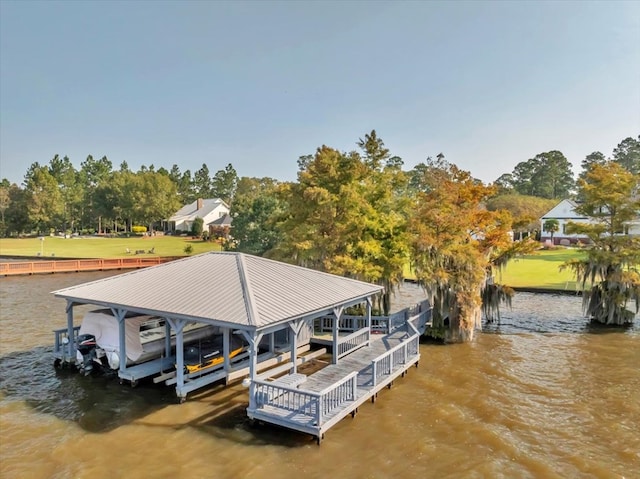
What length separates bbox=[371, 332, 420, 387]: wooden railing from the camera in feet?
41.3

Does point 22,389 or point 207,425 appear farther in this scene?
point 22,389

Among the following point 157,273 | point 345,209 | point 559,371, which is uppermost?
point 345,209

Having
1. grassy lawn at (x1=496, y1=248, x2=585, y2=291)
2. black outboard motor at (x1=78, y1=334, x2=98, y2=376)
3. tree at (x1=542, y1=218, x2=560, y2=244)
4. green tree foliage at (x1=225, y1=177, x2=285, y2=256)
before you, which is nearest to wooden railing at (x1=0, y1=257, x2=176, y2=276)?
green tree foliage at (x1=225, y1=177, x2=285, y2=256)

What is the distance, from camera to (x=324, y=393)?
10008mm

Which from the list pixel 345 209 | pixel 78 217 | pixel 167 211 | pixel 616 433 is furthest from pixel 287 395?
pixel 78 217

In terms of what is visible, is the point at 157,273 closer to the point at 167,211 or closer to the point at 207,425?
the point at 207,425

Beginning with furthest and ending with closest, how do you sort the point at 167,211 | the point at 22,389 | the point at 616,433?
the point at 167,211 < the point at 22,389 < the point at 616,433

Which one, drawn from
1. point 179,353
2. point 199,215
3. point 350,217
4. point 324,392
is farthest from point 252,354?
point 199,215

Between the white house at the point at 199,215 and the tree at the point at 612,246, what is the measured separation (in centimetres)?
6820

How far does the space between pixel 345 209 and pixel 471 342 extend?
8151 millimetres

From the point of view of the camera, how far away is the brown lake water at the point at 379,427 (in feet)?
29.6

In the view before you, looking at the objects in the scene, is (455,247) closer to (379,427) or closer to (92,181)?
(379,427)

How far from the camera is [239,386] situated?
1330 centimetres

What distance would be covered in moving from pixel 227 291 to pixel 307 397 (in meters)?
3.79
